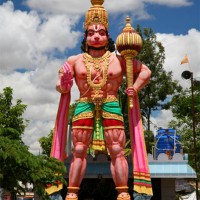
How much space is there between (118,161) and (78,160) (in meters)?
0.93

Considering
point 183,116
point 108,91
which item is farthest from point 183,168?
point 183,116

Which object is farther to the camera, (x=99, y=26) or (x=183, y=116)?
(x=183, y=116)

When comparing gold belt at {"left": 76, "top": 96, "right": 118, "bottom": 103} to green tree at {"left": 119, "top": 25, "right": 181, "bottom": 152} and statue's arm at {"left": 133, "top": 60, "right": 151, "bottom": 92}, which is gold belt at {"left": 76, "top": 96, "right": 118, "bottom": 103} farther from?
green tree at {"left": 119, "top": 25, "right": 181, "bottom": 152}

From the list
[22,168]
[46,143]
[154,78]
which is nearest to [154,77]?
[154,78]

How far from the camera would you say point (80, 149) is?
1064 cm

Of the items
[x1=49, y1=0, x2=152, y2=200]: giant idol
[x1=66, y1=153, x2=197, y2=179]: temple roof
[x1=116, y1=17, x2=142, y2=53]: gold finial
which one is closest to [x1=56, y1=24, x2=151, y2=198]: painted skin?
[x1=49, y1=0, x2=152, y2=200]: giant idol

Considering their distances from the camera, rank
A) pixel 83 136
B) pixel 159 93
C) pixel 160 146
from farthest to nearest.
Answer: pixel 159 93 → pixel 160 146 → pixel 83 136

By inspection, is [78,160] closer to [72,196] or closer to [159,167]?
[72,196]

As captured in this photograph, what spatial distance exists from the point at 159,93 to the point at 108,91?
12479 mm

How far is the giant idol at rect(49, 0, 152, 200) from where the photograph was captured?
34.9 feet

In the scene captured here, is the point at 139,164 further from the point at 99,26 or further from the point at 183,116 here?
the point at 183,116

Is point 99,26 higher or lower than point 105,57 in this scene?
higher

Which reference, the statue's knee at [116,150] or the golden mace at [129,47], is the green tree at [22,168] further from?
the golden mace at [129,47]

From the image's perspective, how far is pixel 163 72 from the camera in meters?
23.1
